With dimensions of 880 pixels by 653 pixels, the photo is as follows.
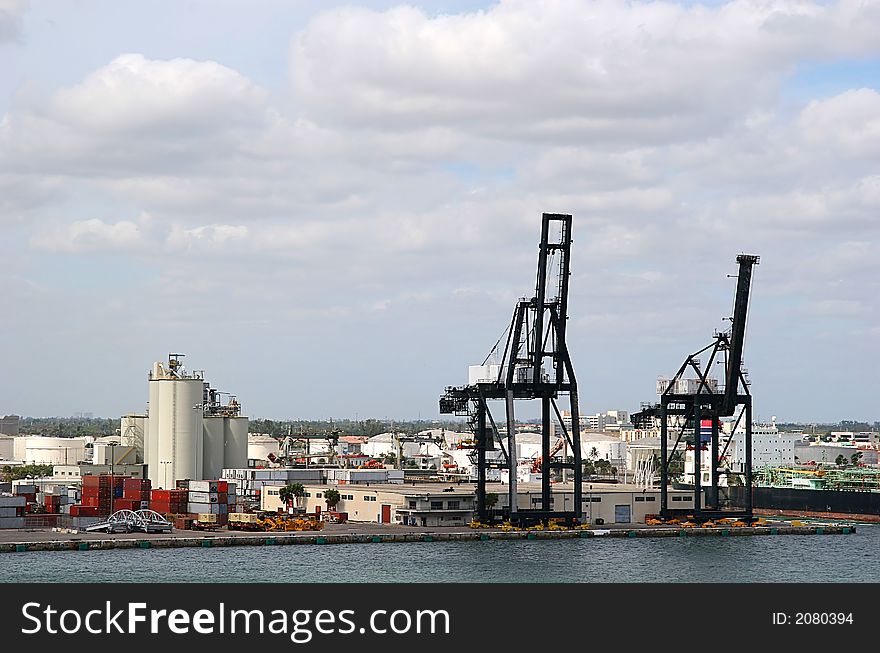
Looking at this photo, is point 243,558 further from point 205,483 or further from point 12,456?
point 12,456

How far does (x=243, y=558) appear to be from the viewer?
67500 mm

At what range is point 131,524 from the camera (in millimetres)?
77000

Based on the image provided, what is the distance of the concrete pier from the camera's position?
232 feet

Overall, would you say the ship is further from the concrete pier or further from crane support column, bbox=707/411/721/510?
the concrete pier

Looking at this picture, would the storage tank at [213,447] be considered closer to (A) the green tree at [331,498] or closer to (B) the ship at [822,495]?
(A) the green tree at [331,498]

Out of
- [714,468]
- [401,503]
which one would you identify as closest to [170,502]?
[401,503]

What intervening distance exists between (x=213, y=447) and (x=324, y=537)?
2659 centimetres

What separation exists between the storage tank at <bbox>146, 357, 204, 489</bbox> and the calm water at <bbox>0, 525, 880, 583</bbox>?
84.2 ft

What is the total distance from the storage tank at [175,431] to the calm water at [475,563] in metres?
25.7

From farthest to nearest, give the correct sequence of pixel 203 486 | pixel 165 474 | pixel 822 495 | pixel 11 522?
pixel 822 495, pixel 165 474, pixel 203 486, pixel 11 522

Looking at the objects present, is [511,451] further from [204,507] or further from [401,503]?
[204,507]
